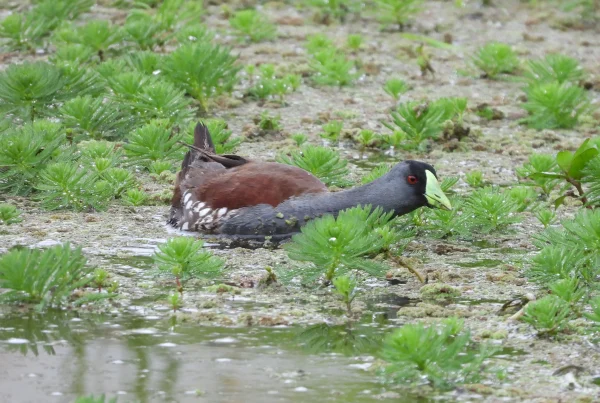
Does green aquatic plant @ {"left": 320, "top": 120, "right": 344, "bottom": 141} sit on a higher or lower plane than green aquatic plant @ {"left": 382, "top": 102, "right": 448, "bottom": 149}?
lower

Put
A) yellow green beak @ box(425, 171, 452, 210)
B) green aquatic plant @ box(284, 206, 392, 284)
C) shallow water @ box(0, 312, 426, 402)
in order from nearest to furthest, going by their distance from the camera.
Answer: shallow water @ box(0, 312, 426, 402)
green aquatic plant @ box(284, 206, 392, 284)
yellow green beak @ box(425, 171, 452, 210)

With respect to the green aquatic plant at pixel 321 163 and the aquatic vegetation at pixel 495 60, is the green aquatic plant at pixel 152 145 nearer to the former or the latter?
the green aquatic plant at pixel 321 163

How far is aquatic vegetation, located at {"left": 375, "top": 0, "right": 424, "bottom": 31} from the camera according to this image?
39.9 ft

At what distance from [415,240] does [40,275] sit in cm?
250

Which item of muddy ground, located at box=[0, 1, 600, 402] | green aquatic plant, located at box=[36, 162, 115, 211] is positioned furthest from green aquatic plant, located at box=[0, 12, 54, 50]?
green aquatic plant, located at box=[36, 162, 115, 211]

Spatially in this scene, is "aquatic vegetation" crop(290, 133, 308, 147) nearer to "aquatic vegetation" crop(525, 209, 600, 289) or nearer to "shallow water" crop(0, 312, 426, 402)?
"aquatic vegetation" crop(525, 209, 600, 289)

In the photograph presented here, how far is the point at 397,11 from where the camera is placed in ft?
40.1

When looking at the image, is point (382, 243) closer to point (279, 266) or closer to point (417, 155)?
point (279, 266)

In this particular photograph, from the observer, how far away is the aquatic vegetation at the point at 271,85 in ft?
32.4

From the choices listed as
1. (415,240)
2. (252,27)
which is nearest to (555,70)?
(252,27)

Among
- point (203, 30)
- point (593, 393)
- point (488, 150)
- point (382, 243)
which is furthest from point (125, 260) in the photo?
point (203, 30)

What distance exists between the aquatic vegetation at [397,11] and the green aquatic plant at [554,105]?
2718mm

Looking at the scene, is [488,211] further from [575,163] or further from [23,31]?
[23,31]

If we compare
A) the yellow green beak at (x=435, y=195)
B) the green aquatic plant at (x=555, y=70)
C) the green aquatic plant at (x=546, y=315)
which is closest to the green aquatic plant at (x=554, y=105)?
the green aquatic plant at (x=555, y=70)
